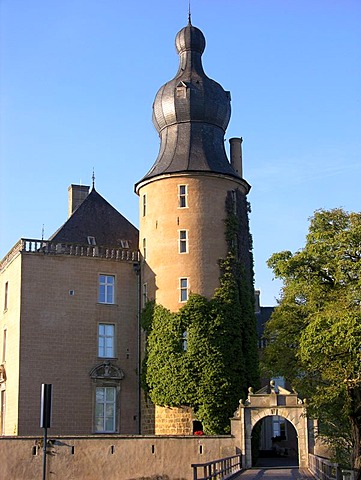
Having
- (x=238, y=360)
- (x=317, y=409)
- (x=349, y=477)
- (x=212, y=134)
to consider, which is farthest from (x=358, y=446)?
(x=212, y=134)

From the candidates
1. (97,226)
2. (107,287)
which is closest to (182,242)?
(107,287)

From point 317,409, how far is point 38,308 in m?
13.0

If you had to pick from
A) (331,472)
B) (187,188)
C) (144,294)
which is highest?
(187,188)

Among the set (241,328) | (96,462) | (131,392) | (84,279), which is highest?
(84,279)

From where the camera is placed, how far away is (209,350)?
33.9 m

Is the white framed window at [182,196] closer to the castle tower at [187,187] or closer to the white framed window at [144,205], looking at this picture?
the castle tower at [187,187]

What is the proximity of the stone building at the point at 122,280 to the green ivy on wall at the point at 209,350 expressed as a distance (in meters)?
0.53

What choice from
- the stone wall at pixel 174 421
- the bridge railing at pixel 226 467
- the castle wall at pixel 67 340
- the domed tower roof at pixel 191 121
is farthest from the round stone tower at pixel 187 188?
the bridge railing at pixel 226 467

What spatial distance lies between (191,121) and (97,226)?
23.2 feet

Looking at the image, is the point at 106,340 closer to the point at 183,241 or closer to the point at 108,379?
the point at 108,379

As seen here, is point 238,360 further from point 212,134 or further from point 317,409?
point 212,134

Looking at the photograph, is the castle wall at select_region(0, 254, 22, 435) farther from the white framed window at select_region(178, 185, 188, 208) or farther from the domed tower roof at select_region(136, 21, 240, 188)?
the domed tower roof at select_region(136, 21, 240, 188)

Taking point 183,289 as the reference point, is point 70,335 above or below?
below

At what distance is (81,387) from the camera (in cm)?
3531
